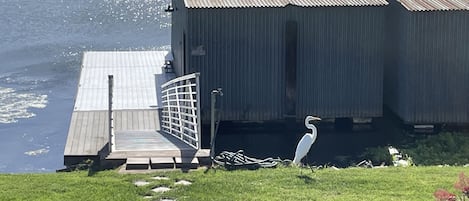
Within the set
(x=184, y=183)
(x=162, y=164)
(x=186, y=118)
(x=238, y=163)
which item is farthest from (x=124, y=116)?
(x=184, y=183)

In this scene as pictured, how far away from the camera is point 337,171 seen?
38.3 feet

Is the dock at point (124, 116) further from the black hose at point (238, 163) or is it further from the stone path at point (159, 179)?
the stone path at point (159, 179)

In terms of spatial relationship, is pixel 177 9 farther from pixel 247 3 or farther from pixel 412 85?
pixel 412 85

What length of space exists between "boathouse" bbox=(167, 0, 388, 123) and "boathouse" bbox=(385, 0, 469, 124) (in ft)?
1.97

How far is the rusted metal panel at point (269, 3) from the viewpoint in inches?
670

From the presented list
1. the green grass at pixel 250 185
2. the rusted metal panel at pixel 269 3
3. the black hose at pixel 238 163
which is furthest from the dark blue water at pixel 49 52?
the green grass at pixel 250 185

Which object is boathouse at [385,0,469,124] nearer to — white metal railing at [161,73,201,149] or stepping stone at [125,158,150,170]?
white metal railing at [161,73,201,149]

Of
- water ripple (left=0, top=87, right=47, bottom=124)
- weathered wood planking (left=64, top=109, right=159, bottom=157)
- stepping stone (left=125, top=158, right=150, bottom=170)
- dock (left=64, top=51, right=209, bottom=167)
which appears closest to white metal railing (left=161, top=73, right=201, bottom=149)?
dock (left=64, top=51, right=209, bottom=167)

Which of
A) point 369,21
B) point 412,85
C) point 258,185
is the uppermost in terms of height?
point 369,21

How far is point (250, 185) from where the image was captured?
10.7m

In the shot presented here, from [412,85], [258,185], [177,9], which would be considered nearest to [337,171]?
[258,185]

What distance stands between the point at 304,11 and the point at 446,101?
2.97m

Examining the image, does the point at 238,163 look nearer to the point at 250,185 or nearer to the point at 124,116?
the point at 250,185

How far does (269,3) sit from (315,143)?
2.63 m
